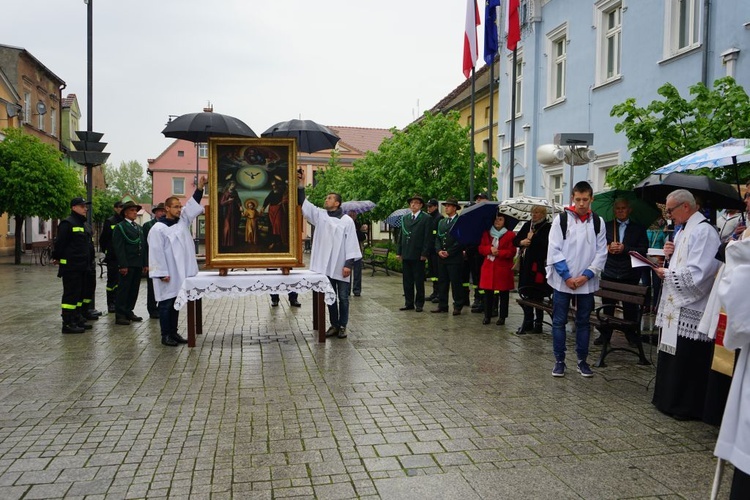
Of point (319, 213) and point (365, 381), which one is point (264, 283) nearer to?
point (319, 213)

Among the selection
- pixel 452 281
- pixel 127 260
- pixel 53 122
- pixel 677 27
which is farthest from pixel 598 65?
pixel 53 122

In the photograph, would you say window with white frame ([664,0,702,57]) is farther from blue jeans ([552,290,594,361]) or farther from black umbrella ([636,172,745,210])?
blue jeans ([552,290,594,361])

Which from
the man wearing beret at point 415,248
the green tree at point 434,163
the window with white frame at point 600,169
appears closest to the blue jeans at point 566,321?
the man wearing beret at point 415,248

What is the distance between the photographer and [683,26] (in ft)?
48.1

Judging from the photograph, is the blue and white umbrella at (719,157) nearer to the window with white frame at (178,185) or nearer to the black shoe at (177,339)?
the black shoe at (177,339)

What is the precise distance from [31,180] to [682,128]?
85.0 feet

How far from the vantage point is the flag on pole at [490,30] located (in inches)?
670

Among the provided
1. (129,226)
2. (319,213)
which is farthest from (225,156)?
(129,226)

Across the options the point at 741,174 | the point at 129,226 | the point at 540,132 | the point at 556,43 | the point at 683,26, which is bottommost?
the point at 129,226

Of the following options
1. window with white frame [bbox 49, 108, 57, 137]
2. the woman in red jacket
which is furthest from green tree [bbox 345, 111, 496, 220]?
window with white frame [bbox 49, 108, 57, 137]

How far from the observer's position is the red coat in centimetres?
1072

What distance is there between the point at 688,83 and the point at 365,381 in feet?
36.6

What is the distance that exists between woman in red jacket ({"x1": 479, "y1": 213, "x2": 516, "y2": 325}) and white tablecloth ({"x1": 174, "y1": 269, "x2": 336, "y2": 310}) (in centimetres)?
303

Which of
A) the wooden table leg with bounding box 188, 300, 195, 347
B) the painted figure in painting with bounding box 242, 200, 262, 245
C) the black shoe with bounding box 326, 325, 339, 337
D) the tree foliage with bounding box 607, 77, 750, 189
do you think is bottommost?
the black shoe with bounding box 326, 325, 339, 337
